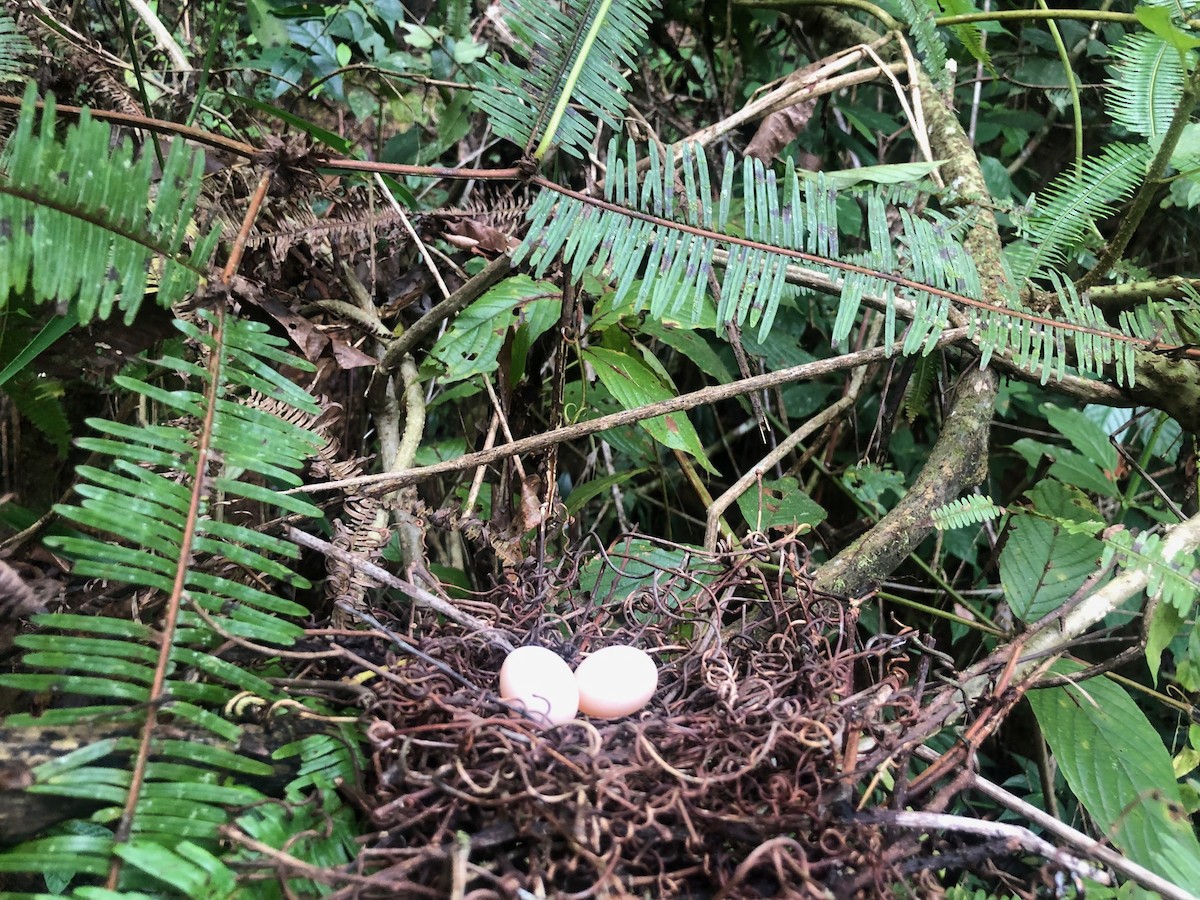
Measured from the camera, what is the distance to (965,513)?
755 millimetres

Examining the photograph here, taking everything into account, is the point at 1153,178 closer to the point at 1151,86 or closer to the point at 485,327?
the point at 1151,86

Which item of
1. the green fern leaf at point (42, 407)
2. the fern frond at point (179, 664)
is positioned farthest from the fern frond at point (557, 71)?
the green fern leaf at point (42, 407)

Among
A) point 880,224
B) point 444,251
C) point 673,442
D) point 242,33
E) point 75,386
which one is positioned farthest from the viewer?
point 242,33

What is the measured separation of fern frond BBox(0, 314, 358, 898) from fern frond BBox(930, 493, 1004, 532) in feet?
1.98

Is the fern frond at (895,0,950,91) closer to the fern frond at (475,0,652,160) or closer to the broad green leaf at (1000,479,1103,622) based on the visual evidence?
the fern frond at (475,0,652,160)

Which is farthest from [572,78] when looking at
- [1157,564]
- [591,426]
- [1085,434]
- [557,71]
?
[1085,434]

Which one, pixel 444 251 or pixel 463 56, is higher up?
pixel 463 56

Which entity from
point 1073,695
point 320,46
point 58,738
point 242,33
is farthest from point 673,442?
point 242,33

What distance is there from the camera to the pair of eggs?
57cm

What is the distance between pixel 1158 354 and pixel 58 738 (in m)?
1.16

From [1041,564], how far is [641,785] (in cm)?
63

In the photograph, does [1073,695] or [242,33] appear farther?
[242,33]

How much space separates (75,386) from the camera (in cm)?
96

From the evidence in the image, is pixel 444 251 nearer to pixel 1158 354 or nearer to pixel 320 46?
pixel 320 46
